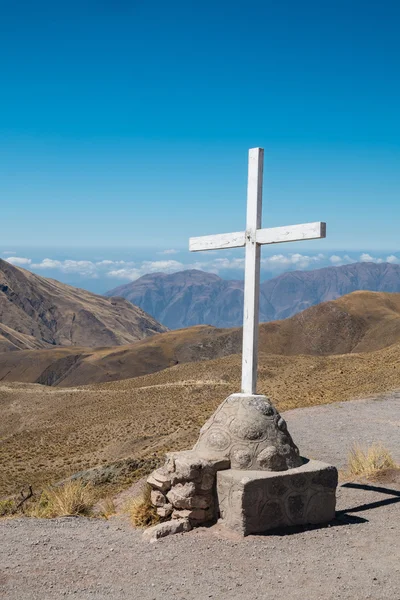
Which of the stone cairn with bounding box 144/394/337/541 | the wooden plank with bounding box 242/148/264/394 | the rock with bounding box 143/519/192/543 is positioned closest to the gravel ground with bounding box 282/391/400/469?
the stone cairn with bounding box 144/394/337/541

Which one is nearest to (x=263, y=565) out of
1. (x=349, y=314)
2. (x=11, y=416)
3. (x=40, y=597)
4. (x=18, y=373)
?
(x=40, y=597)

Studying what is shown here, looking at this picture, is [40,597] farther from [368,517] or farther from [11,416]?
[11,416]

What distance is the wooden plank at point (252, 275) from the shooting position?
946cm

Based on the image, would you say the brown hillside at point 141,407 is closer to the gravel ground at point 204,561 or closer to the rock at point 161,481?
the rock at point 161,481

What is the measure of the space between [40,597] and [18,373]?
10492 cm

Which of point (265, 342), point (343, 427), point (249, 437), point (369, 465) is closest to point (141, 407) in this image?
point (343, 427)

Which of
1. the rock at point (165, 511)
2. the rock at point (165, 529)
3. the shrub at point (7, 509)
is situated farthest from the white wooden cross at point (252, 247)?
the shrub at point (7, 509)

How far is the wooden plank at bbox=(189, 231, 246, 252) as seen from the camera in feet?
32.5

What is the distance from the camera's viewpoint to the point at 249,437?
8.82m

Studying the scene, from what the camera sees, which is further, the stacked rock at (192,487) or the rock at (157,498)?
the rock at (157,498)

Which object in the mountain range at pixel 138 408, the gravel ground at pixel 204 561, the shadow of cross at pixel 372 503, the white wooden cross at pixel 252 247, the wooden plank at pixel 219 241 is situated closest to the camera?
the gravel ground at pixel 204 561

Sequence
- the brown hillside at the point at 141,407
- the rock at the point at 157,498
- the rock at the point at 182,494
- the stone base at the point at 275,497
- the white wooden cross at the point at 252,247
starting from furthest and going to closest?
the brown hillside at the point at 141,407, the white wooden cross at the point at 252,247, the rock at the point at 157,498, the rock at the point at 182,494, the stone base at the point at 275,497

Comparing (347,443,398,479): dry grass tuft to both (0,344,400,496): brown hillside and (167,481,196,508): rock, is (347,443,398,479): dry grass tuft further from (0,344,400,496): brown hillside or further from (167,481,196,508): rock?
(0,344,400,496): brown hillside

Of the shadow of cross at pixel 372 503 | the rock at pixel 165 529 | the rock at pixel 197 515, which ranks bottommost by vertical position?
the shadow of cross at pixel 372 503
